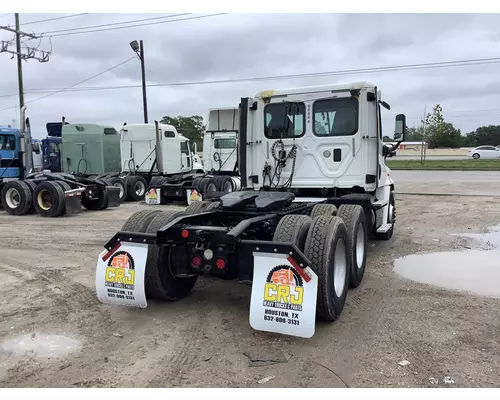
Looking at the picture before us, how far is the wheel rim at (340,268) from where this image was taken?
4.64m

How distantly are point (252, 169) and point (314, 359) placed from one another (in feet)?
14.4

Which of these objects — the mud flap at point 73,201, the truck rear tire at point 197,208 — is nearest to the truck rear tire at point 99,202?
the mud flap at point 73,201

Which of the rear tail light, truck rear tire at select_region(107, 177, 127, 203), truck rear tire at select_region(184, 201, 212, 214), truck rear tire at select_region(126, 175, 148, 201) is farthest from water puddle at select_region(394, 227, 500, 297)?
truck rear tire at select_region(126, 175, 148, 201)

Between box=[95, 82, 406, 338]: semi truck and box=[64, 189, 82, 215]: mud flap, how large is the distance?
714 centimetres

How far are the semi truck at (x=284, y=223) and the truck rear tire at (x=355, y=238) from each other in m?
0.02

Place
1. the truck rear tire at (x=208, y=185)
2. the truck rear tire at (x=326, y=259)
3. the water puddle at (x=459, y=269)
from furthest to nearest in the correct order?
the truck rear tire at (x=208, y=185) < the water puddle at (x=459, y=269) < the truck rear tire at (x=326, y=259)

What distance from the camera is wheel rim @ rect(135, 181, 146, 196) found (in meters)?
17.4

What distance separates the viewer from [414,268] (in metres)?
6.54

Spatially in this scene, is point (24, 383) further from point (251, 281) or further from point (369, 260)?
point (369, 260)

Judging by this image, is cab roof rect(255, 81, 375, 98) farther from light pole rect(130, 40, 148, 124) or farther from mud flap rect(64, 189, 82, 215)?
light pole rect(130, 40, 148, 124)

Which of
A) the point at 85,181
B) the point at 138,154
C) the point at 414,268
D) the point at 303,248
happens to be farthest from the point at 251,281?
the point at 138,154

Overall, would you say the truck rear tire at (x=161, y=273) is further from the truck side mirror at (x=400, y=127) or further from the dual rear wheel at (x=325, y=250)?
the truck side mirror at (x=400, y=127)

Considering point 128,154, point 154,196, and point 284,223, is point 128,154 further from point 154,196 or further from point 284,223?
point 284,223

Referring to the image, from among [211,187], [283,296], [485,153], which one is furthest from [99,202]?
[485,153]
